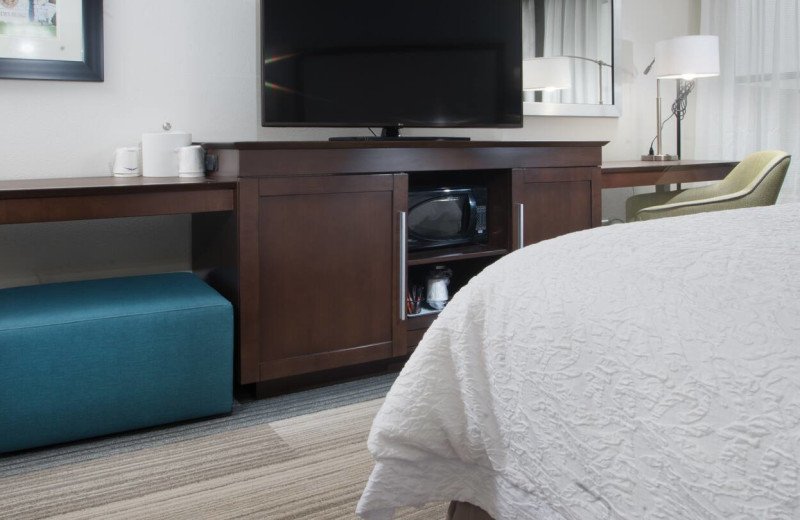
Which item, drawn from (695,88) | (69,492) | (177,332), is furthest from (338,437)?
(695,88)

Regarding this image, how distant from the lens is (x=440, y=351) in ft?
→ 3.70

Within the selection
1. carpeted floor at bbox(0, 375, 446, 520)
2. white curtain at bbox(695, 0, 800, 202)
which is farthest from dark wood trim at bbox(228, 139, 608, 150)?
white curtain at bbox(695, 0, 800, 202)

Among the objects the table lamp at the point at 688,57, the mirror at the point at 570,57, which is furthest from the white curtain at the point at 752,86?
the mirror at the point at 570,57

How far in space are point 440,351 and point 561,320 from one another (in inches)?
8.9

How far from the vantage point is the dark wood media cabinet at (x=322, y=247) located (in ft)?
7.32

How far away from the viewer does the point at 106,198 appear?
6.64 feet

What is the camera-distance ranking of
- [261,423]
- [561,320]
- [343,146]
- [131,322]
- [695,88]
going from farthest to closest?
[695,88] < [343,146] < [261,423] < [131,322] < [561,320]

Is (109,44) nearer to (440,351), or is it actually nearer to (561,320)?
(440,351)

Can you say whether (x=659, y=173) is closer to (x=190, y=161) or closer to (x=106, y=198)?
(x=190, y=161)

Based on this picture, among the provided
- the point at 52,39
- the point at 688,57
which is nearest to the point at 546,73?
the point at 688,57

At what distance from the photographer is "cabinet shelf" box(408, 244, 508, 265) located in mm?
2586

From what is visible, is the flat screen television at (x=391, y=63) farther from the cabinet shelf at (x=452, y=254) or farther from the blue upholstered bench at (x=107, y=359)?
the blue upholstered bench at (x=107, y=359)

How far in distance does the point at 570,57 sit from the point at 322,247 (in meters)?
1.76

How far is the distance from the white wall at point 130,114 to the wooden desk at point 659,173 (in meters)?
1.19
